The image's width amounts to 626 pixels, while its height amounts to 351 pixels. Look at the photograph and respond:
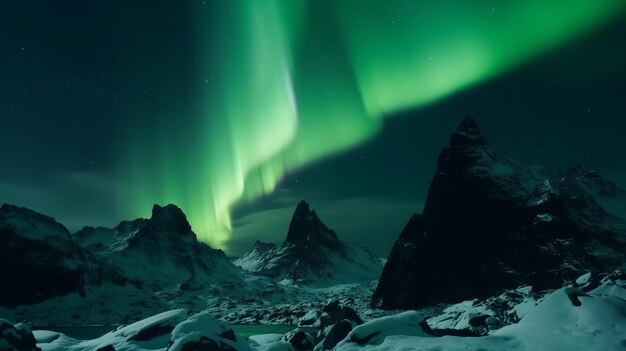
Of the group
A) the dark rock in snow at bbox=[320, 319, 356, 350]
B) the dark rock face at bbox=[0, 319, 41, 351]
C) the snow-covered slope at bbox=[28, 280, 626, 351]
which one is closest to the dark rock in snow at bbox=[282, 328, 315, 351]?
the dark rock in snow at bbox=[320, 319, 356, 350]

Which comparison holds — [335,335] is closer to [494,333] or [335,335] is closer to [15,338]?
[494,333]

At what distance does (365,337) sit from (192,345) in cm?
1355

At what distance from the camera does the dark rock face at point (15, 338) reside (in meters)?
38.4

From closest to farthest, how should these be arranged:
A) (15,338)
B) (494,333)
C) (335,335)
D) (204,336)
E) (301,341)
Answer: (494,333)
(204,336)
(335,335)
(15,338)
(301,341)

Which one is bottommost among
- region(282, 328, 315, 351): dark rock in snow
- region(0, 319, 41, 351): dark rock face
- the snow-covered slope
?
region(282, 328, 315, 351): dark rock in snow

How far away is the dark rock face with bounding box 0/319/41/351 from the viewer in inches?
1511

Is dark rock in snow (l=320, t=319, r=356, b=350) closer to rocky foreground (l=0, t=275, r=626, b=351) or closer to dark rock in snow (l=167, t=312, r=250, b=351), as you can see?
rocky foreground (l=0, t=275, r=626, b=351)

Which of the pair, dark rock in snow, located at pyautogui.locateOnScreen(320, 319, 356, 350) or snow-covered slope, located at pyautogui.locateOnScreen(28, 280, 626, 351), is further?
dark rock in snow, located at pyautogui.locateOnScreen(320, 319, 356, 350)

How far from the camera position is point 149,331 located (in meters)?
39.4

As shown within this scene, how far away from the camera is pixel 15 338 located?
39188 millimetres

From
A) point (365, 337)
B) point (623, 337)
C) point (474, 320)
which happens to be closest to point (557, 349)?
point (623, 337)

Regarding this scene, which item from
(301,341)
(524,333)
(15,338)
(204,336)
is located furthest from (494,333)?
(15,338)

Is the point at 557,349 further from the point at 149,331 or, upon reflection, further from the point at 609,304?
the point at 149,331

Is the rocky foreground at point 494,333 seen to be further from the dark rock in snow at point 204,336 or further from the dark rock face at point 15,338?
the dark rock face at point 15,338
